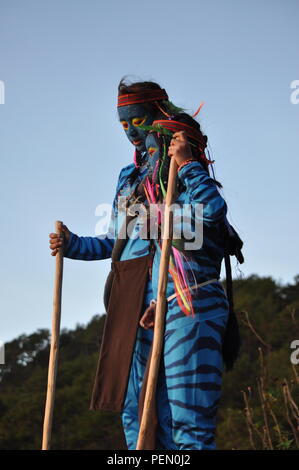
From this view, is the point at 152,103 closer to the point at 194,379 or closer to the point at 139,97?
the point at 139,97

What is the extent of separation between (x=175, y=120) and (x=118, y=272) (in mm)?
914

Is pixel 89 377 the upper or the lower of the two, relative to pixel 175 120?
upper

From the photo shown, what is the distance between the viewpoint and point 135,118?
13.5 feet

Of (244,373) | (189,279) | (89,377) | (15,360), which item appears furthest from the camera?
(15,360)

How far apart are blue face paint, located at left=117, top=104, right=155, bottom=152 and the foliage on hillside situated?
12.4 m

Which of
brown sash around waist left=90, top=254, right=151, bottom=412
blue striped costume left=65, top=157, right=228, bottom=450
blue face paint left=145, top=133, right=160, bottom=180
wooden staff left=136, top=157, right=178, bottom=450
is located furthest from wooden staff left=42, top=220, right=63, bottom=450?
blue face paint left=145, top=133, right=160, bottom=180

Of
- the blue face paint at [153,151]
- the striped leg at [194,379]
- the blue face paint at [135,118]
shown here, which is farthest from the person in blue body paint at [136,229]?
the striped leg at [194,379]

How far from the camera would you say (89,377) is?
21891 mm

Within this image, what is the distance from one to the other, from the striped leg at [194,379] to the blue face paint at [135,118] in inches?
48.7

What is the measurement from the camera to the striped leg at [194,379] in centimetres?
337

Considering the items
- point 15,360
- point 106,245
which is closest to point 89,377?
point 15,360

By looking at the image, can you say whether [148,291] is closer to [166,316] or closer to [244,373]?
[166,316]

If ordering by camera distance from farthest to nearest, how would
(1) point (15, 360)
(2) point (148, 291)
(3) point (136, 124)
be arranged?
1. (1) point (15, 360)
2. (3) point (136, 124)
3. (2) point (148, 291)

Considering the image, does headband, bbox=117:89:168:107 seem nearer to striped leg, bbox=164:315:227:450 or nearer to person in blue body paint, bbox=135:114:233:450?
person in blue body paint, bbox=135:114:233:450
